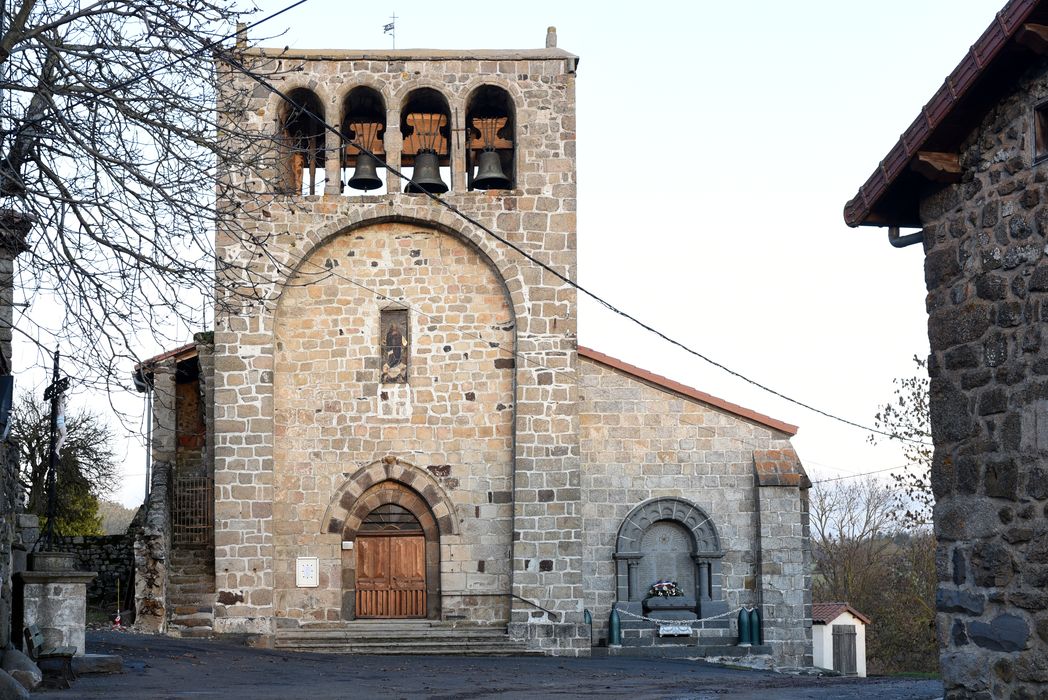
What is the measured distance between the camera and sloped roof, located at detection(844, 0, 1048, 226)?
368 inches

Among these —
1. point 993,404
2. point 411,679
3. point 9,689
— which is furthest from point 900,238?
point 9,689

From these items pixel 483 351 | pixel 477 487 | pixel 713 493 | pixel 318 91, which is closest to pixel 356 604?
pixel 477 487

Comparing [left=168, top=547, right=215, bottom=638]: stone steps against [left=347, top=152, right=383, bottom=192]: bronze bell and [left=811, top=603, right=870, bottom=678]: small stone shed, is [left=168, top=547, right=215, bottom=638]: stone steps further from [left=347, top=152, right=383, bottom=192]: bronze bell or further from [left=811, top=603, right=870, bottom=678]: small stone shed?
[left=811, top=603, right=870, bottom=678]: small stone shed

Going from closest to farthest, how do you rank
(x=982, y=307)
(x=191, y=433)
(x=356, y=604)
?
(x=982, y=307) < (x=356, y=604) < (x=191, y=433)

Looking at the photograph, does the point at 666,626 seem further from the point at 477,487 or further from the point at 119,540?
the point at 119,540

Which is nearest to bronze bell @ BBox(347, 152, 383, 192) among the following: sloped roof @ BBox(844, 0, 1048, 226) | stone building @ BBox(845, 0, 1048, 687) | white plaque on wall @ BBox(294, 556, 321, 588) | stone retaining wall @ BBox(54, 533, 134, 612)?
white plaque on wall @ BBox(294, 556, 321, 588)

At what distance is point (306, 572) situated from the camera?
835 inches

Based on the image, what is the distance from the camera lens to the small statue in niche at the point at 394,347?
21656mm

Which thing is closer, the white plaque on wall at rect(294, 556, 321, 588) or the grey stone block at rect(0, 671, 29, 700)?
the grey stone block at rect(0, 671, 29, 700)

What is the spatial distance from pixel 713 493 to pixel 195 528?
8.32 meters

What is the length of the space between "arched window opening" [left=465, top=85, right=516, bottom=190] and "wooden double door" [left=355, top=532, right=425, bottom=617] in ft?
18.8

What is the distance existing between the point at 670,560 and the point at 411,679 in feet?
24.0

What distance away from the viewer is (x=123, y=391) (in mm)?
9219

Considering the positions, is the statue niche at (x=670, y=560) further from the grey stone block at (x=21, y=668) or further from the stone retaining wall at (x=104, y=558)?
the grey stone block at (x=21, y=668)
